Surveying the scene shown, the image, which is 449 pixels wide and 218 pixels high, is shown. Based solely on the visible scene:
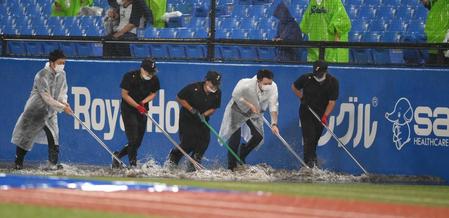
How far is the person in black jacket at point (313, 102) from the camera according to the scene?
57.1ft

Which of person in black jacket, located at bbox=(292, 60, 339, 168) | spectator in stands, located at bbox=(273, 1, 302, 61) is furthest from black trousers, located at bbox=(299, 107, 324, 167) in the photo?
spectator in stands, located at bbox=(273, 1, 302, 61)

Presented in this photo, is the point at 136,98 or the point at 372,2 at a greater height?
the point at 372,2

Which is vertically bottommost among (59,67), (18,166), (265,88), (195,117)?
(18,166)

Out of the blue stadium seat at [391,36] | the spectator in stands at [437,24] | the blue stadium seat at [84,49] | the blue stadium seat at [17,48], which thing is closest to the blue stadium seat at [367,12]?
the blue stadium seat at [391,36]

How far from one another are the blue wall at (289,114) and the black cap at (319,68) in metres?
0.36

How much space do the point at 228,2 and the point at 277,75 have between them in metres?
1.54

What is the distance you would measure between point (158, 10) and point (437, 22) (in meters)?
4.68

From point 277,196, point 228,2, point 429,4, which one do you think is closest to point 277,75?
point 228,2

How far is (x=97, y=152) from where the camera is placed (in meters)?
18.9

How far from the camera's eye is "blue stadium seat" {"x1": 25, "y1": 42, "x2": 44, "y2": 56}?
63.0 feet

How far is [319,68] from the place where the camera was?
1717 centimetres

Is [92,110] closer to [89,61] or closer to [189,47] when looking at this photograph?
[89,61]

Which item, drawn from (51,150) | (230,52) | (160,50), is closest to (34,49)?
(51,150)

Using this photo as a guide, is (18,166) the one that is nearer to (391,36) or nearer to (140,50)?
(140,50)
